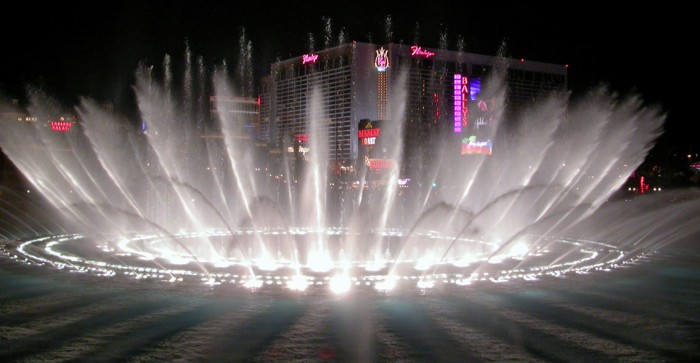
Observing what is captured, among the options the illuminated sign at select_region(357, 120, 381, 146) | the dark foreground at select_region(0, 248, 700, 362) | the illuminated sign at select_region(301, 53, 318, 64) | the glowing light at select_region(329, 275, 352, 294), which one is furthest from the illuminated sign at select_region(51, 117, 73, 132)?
the glowing light at select_region(329, 275, 352, 294)

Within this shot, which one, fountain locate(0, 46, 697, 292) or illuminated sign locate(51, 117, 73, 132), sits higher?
illuminated sign locate(51, 117, 73, 132)

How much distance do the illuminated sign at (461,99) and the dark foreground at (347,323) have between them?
8528 centimetres

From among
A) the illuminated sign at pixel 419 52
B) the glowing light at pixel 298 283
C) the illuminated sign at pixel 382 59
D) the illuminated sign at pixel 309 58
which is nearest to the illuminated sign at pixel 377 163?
the illuminated sign at pixel 382 59

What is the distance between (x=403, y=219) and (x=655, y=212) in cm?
1465

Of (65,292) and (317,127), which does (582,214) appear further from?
(317,127)

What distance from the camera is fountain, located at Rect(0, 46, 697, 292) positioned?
17.0 m

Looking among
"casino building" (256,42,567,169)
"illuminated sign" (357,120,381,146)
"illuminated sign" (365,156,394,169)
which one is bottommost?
"illuminated sign" (365,156,394,169)

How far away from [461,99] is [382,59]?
75.0ft

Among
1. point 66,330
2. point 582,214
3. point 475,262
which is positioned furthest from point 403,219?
point 66,330

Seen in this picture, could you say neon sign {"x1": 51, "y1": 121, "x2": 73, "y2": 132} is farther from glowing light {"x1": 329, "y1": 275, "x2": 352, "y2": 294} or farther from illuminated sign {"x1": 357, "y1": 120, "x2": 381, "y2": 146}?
glowing light {"x1": 329, "y1": 275, "x2": 352, "y2": 294}

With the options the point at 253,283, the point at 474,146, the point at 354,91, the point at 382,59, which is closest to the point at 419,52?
the point at 382,59

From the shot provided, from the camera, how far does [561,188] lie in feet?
200

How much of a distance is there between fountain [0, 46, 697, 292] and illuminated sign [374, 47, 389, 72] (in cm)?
1611

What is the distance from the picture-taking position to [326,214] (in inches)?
1692
